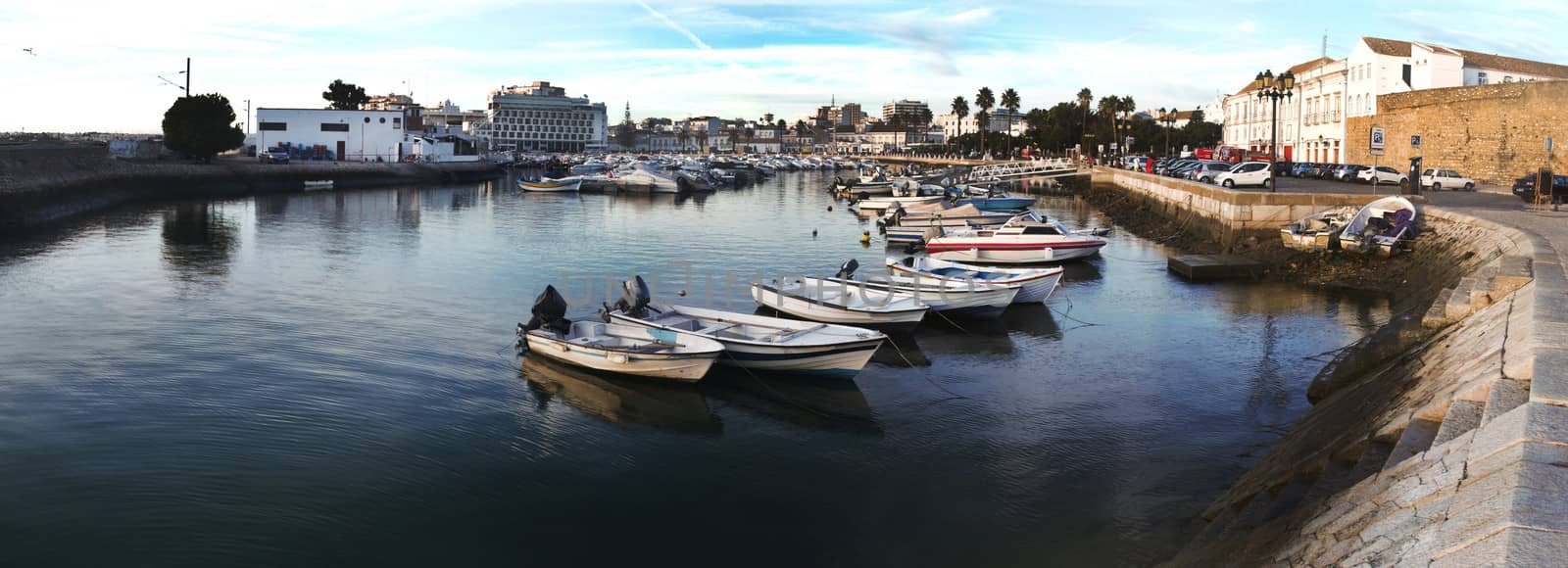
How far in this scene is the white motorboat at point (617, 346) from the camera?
624 inches

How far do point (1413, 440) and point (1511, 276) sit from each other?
7.68 m

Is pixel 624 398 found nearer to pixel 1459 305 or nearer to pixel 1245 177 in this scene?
pixel 1459 305

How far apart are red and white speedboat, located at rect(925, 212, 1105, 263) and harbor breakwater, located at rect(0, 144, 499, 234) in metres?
34.3

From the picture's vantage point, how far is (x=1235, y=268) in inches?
1097

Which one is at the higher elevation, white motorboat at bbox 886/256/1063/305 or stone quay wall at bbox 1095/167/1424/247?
stone quay wall at bbox 1095/167/1424/247

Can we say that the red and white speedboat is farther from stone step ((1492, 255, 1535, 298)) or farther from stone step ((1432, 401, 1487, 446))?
stone step ((1432, 401, 1487, 446))

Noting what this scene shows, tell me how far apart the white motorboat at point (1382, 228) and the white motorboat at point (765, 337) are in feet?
54.8

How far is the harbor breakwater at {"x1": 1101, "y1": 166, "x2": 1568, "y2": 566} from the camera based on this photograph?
19.1 ft

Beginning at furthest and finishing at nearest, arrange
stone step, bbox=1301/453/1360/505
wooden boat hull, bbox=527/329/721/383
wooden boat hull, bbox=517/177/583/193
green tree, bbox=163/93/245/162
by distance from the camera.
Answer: wooden boat hull, bbox=517/177/583/193 < green tree, bbox=163/93/245/162 < wooden boat hull, bbox=527/329/721/383 < stone step, bbox=1301/453/1360/505

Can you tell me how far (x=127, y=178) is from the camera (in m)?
58.0

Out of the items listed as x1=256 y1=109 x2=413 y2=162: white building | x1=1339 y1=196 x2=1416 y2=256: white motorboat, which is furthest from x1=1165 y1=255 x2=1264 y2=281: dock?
x1=256 y1=109 x2=413 y2=162: white building

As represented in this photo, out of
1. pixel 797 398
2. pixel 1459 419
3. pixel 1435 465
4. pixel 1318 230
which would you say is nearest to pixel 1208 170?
pixel 1318 230

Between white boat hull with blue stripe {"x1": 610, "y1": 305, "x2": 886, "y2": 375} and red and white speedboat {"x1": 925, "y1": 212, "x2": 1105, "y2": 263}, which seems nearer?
white boat hull with blue stripe {"x1": 610, "y1": 305, "x2": 886, "y2": 375}

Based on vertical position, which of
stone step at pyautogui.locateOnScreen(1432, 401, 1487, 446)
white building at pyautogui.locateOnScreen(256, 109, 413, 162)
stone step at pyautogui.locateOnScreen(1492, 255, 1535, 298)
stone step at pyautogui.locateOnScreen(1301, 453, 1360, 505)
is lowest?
stone step at pyautogui.locateOnScreen(1301, 453, 1360, 505)
